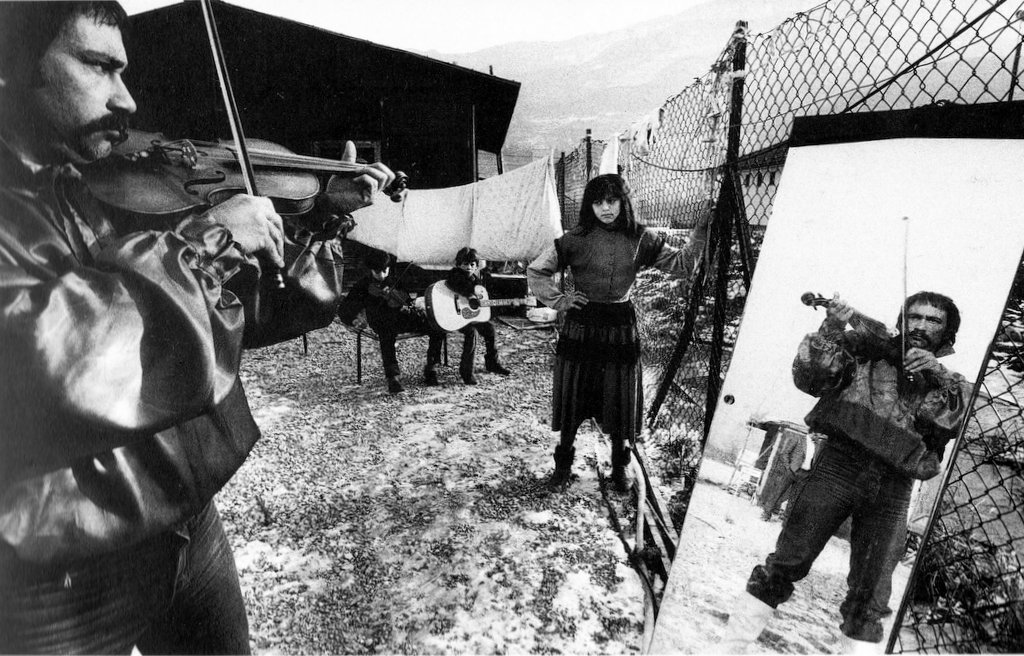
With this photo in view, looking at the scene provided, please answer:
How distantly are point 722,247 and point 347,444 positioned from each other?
2.29 meters

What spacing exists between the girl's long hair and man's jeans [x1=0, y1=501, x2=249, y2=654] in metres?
1.68

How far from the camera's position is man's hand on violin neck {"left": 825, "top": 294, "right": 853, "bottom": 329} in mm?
1322

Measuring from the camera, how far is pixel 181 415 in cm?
94

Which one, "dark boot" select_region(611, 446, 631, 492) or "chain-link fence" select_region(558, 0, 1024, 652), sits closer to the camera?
"chain-link fence" select_region(558, 0, 1024, 652)

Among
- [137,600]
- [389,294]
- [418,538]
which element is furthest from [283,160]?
[389,294]

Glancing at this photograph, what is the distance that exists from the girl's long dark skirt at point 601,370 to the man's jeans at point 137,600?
149 cm

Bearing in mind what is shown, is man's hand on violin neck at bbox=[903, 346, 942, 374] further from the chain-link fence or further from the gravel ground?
the gravel ground

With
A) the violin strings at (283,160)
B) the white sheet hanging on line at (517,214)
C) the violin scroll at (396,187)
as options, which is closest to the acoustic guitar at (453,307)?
the white sheet hanging on line at (517,214)

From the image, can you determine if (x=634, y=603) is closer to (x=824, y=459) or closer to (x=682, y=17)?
(x=824, y=459)

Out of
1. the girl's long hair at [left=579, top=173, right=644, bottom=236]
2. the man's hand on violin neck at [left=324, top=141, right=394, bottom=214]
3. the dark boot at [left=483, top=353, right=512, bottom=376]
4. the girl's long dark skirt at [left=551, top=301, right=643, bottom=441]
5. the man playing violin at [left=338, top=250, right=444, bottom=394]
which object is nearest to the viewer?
the man's hand on violin neck at [left=324, top=141, right=394, bottom=214]

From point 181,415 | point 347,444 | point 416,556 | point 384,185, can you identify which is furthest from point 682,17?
point 347,444

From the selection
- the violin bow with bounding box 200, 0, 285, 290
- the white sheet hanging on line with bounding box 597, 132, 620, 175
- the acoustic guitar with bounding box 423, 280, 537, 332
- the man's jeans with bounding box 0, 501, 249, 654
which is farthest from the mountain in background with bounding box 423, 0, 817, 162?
the acoustic guitar with bounding box 423, 280, 537, 332

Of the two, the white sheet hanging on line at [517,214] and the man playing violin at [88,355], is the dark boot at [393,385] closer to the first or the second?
the white sheet hanging on line at [517,214]

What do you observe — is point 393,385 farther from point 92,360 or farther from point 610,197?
point 92,360
